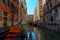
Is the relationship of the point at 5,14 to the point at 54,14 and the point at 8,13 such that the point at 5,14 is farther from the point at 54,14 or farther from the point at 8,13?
the point at 54,14

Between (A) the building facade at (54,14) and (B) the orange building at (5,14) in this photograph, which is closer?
(B) the orange building at (5,14)

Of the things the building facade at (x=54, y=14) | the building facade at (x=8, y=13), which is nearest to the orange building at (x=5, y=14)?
the building facade at (x=8, y=13)

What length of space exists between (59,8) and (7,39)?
51.7ft


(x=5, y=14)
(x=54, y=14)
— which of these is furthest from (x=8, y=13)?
(x=54, y=14)

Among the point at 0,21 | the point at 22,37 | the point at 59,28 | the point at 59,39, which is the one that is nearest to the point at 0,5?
the point at 0,21

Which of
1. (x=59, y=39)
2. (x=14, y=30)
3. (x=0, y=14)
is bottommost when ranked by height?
(x=59, y=39)

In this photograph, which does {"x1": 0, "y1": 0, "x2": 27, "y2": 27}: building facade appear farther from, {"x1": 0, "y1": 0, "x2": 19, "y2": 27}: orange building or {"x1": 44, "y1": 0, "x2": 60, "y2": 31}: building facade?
{"x1": 44, "y1": 0, "x2": 60, "y2": 31}: building facade

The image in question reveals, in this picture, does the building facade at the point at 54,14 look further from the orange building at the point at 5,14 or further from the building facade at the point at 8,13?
the orange building at the point at 5,14

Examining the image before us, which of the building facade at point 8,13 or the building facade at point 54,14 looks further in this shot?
the building facade at point 54,14

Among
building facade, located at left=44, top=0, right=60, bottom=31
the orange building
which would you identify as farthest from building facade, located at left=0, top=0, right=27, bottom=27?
building facade, located at left=44, top=0, right=60, bottom=31

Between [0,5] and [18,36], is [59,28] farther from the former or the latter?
[18,36]

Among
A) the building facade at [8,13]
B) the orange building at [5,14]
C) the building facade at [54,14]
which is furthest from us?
the building facade at [54,14]

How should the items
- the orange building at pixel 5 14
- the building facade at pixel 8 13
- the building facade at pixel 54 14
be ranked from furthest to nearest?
1. the building facade at pixel 54 14
2. the building facade at pixel 8 13
3. the orange building at pixel 5 14

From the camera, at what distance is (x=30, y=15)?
420 feet
